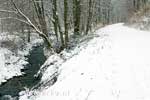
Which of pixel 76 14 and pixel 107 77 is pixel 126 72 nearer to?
pixel 107 77

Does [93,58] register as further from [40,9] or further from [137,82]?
[40,9]

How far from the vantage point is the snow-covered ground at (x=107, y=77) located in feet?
24.7

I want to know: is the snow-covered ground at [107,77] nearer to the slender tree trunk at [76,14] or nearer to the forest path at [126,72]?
the forest path at [126,72]

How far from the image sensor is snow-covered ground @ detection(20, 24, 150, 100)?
7.52 m

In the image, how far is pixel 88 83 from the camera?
8594 mm

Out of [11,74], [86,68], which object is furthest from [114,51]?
[11,74]

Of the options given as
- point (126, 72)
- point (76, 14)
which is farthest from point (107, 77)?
point (76, 14)

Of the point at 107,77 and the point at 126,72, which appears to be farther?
the point at 126,72

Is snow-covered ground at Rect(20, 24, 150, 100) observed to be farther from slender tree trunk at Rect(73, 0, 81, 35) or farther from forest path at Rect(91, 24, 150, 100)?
slender tree trunk at Rect(73, 0, 81, 35)

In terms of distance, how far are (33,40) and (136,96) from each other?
42.1 m

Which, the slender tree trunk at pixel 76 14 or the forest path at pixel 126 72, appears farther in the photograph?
the slender tree trunk at pixel 76 14

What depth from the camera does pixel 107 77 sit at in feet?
28.9

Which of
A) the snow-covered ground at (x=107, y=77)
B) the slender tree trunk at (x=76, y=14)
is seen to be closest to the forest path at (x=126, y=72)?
the snow-covered ground at (x=107, y=77)

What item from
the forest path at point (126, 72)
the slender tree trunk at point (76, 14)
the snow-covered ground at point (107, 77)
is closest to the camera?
the forest path at point (126, 72)
